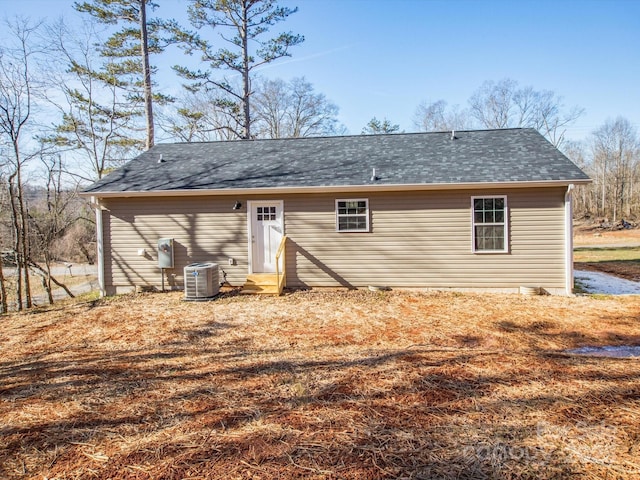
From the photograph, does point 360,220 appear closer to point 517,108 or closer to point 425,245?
point 425,245

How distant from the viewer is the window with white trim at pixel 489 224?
7914 mm

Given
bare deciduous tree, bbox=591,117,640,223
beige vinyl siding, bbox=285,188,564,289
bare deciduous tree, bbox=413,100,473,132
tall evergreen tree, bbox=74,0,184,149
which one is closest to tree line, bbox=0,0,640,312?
tall evergreen tree, bbox=74,0,184,149

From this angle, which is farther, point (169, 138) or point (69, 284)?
point (169, 138)

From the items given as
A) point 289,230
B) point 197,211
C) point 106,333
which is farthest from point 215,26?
point 106,333

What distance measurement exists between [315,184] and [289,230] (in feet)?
4.15

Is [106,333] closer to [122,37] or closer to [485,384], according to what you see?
[485,384]

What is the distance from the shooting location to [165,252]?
8539mm

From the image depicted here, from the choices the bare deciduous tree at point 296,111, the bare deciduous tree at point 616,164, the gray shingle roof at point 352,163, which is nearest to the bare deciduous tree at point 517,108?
the bare deciduous tree at point 616,164

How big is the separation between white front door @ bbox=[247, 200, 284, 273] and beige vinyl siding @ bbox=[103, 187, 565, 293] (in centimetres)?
19

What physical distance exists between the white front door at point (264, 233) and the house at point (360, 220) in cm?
2

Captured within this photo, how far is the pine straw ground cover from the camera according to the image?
2.18 m

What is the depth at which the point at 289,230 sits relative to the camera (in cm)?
852

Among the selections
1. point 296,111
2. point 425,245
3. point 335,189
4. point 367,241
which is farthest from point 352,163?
point 296,111

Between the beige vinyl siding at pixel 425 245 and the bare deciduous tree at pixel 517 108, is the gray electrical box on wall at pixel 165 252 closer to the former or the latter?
the beige vinyl siding at pixel 425 245
